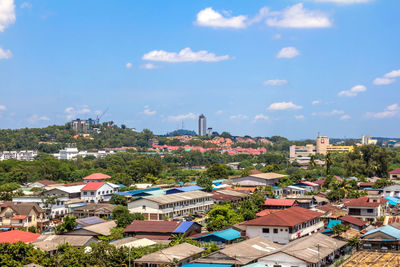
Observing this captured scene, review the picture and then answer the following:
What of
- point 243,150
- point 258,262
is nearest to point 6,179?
point 258,262

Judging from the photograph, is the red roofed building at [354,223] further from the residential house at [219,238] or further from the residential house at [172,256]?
the residential house at [172,256]

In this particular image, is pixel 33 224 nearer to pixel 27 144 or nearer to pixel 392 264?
pixel 392 264

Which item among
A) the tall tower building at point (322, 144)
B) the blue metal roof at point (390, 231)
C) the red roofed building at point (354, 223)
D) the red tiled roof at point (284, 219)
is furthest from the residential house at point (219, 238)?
the tall tower building at point (322, 144)

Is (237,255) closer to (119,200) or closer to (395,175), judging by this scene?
(119,200)

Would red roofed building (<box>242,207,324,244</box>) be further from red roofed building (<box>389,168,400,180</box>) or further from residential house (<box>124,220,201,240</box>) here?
red roofed building (<box>389,168,400,180</box>)

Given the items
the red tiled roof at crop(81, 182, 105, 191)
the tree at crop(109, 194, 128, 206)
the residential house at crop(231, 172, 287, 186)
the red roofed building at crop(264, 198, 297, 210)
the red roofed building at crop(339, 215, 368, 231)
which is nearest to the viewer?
the red roofed building at crop(339, 215, 368, 231)

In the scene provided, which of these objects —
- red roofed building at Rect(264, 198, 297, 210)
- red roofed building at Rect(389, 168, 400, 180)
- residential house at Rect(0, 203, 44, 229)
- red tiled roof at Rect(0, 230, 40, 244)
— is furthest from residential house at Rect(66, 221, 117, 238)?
red roofed building at Rect(389, 168, 400, 180)
